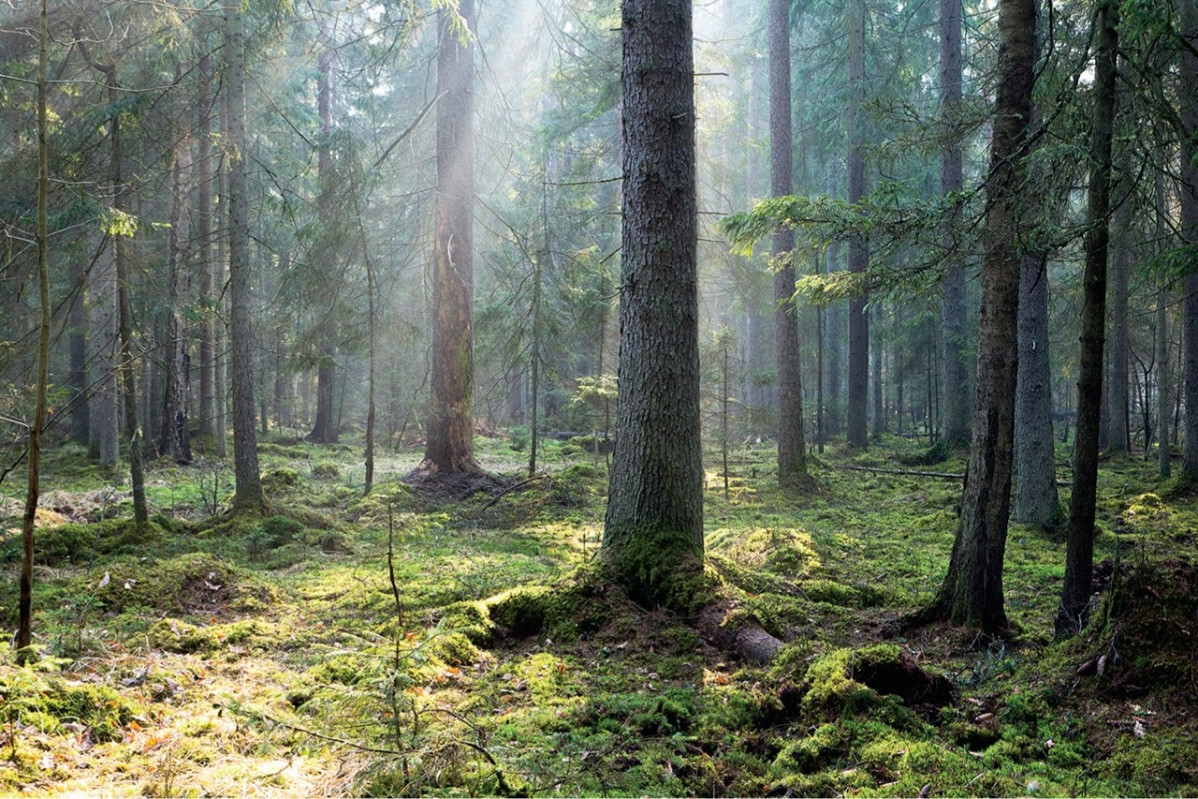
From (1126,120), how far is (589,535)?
6.93 metres

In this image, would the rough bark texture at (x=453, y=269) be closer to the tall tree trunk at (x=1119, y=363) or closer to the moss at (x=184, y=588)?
the moss at (x=184, y=588)

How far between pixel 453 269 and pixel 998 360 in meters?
9.55

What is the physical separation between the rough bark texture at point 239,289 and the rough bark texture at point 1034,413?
9.60 meters

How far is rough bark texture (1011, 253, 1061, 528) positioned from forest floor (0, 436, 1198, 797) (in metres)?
1.36

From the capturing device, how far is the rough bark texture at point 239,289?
8914mm

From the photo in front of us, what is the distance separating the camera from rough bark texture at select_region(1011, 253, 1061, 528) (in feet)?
29.7

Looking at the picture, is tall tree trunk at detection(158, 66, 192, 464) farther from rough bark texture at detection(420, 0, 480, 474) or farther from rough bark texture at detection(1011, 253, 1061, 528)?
rough bark texture at detection(1011, 253, 1061, 528)

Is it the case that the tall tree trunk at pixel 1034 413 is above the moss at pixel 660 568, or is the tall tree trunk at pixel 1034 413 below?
above

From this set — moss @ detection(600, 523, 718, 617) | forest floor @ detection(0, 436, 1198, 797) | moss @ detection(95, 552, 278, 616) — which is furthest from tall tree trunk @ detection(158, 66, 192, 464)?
moss @ detection(600, 523, 718, 617)

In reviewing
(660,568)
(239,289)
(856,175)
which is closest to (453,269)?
(239,289)

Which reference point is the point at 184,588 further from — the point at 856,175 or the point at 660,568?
the point at 856,175

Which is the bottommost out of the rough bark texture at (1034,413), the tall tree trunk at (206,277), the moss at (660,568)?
the moss at (660,568)

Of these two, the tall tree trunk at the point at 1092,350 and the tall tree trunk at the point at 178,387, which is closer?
the tall tree trunk at the point at 1092,350

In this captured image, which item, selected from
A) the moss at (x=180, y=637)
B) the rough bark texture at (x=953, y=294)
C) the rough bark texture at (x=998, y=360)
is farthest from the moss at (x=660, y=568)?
the rough bark texture at (x=953, y=294)
